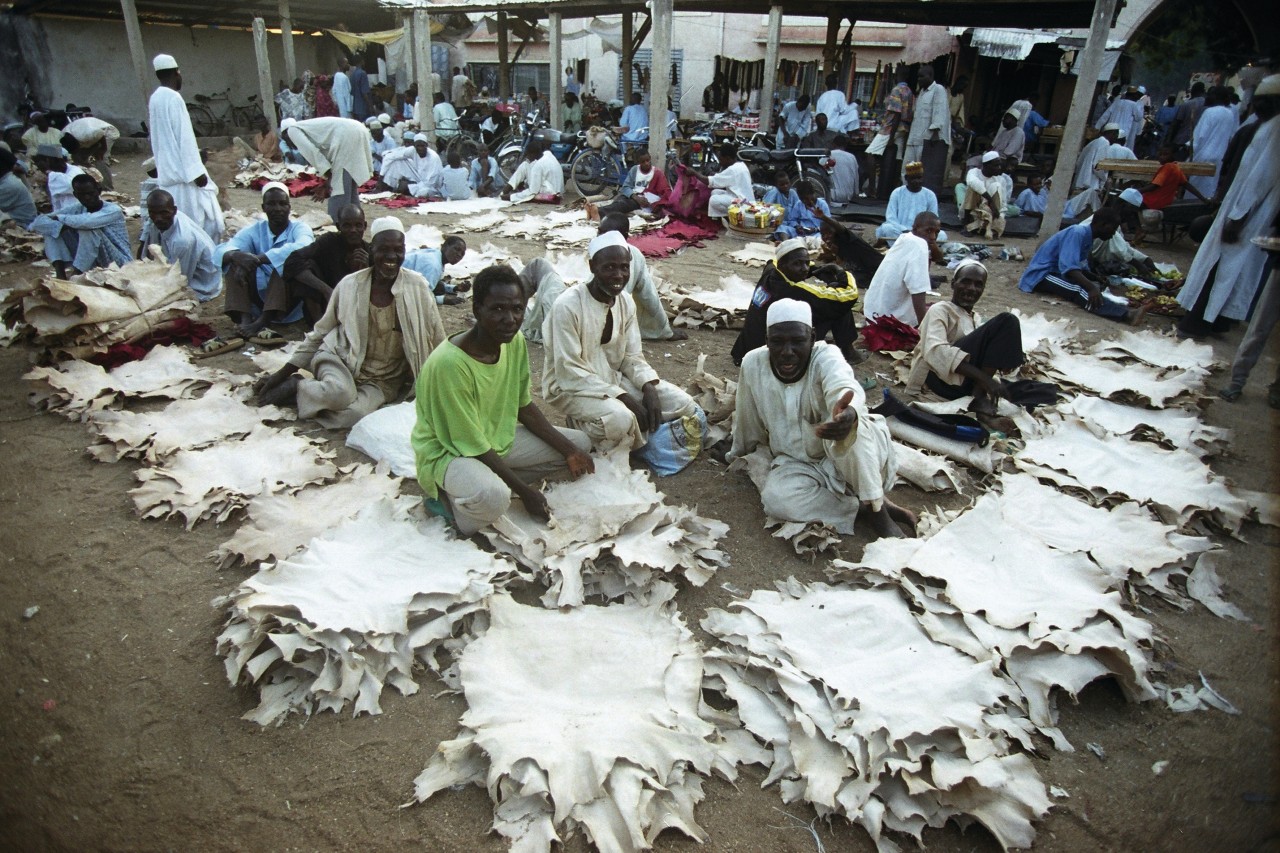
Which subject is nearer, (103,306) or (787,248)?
(103,306)

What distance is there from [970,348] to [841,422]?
5.30 ft

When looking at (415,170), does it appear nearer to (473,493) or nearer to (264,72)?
(264,72)

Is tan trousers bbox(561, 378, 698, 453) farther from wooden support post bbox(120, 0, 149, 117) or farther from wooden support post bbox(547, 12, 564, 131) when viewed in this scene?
wooden support post bbox(120, 0, 149, 117)

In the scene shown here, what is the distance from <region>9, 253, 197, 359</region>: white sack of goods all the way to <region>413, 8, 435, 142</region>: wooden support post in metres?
8.98

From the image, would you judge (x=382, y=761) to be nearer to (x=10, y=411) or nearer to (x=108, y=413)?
(x=108, y=413)

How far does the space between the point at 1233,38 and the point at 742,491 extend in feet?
23.9

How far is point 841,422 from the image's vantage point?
8.78 feet

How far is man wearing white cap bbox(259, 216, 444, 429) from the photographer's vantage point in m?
3.63

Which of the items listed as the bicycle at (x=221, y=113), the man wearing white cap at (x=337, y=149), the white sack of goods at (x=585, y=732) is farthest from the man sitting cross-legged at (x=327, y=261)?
the bicycle at (x=221, y=113)

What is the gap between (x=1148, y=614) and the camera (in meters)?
2.60

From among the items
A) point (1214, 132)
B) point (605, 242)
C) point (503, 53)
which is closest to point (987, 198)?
point (1214, 132)

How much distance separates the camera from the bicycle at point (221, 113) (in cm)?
1677

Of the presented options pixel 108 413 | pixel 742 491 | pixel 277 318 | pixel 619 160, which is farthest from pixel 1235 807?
pixel 619 160

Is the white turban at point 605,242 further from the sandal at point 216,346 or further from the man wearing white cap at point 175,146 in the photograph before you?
the man wearing white cap at point 175,146
